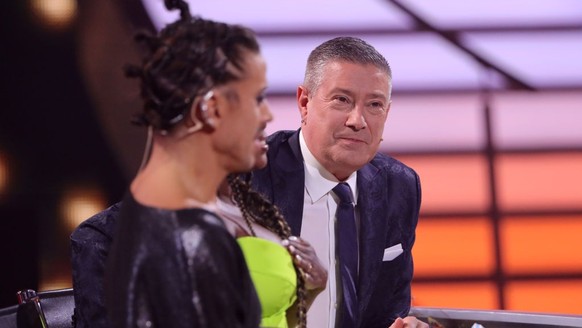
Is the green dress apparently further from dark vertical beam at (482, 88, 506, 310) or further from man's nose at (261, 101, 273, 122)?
dark vertical beam at (482, 88, 506, 310)

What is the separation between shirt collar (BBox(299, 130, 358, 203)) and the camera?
2.10m

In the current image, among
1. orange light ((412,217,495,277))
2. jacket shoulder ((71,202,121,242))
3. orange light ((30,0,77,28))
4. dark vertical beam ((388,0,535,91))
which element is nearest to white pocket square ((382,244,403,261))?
jacket shoulder ((71,202,121,242))

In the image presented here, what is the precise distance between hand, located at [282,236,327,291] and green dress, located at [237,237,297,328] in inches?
0.7

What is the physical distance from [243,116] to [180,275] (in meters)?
0.20

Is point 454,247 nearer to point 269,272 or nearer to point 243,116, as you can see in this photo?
point 269,272

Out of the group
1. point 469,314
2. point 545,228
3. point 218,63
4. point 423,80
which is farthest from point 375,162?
point 218,63

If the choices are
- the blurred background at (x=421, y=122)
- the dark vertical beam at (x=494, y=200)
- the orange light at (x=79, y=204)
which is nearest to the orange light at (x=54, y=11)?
the blurred background at (x=421, y=122)

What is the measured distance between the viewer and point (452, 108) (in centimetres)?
296

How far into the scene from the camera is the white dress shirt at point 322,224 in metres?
2.01

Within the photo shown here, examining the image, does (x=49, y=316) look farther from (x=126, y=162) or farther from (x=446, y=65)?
(x=446, y=65)

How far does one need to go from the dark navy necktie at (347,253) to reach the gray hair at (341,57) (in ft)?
0.85

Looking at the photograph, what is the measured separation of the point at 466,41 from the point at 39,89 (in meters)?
1.38

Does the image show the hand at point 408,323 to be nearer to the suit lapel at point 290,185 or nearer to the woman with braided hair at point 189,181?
the suit lapel at point 290,185

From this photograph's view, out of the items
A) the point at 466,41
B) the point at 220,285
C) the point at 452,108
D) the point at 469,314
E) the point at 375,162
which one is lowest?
the point at 469,314
